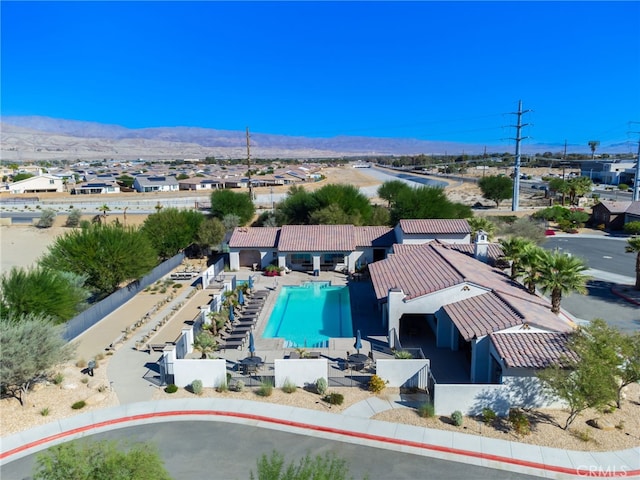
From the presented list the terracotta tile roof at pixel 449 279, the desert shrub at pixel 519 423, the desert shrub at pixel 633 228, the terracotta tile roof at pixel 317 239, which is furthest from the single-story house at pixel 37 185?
the desert shrub at pixel 519 423

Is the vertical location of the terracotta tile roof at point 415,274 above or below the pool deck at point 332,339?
above

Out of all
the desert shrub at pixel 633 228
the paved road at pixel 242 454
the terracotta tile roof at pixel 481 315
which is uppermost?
the desert shrub at pixel 633 228

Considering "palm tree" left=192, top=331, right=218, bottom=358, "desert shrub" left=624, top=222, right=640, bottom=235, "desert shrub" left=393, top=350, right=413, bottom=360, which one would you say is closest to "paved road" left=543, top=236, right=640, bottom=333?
"desert shrub" left=624, top=222, right=640, bottom=235

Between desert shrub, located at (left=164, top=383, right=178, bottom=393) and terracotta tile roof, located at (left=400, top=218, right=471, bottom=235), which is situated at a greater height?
terracotta tile roof, located at (left=400, top=218, right=471, bottom=235)

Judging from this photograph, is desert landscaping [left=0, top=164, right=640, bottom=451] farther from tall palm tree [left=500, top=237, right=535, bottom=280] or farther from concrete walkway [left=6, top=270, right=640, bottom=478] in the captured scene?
tall palm tree [left=500, top=237, right=535, bottom=280]

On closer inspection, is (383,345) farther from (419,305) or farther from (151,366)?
(151,366)

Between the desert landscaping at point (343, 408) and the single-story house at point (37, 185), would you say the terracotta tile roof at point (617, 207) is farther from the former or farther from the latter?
the single-story house at point (37, 185)

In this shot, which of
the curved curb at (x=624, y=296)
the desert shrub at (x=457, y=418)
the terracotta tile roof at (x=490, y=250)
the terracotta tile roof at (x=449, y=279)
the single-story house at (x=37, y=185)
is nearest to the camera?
the desert shrub at (x=457, y=418)
